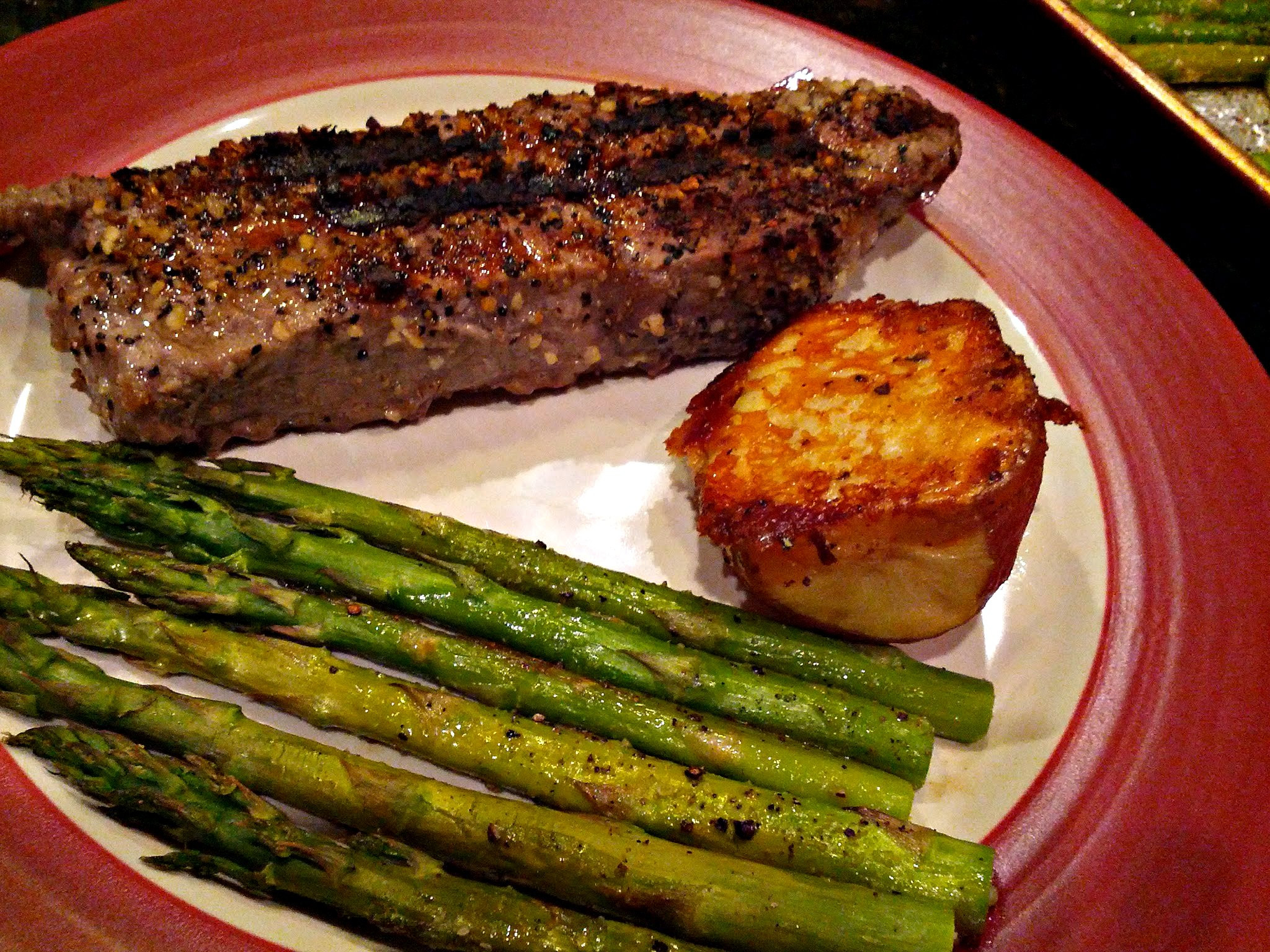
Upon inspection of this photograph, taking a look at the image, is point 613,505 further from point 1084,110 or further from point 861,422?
point 1084,110

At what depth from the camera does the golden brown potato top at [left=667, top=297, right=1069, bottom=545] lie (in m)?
2.78

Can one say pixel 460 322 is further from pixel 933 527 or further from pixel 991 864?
pixel 991 864

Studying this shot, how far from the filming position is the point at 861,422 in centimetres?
298

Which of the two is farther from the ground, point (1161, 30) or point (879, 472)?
point (1161, 30)

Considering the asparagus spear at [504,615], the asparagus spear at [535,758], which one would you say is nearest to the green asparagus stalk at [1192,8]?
the asparagus spear at [504,615]

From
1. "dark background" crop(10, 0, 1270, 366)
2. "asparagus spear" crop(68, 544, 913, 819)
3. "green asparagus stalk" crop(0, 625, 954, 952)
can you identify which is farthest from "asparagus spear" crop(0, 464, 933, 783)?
"dark background" crop(10, 0, 1270, 366)

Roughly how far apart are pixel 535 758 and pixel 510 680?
256mm

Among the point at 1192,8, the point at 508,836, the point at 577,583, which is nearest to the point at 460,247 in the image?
the point at 577,583

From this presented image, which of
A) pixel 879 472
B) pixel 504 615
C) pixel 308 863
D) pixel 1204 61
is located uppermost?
pixel 1204 61

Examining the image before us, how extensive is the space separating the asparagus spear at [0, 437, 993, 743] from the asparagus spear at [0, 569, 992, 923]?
42cm

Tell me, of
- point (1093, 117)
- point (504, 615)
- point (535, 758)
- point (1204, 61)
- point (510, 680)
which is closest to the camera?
point (535, 758)

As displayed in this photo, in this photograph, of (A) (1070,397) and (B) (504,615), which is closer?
(B) (504,615)

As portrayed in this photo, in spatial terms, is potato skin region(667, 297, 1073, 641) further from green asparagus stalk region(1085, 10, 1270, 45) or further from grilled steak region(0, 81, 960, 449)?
green asparagus stalk region(1085, 10, 1270, 45)

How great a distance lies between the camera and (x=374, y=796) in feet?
8.13
